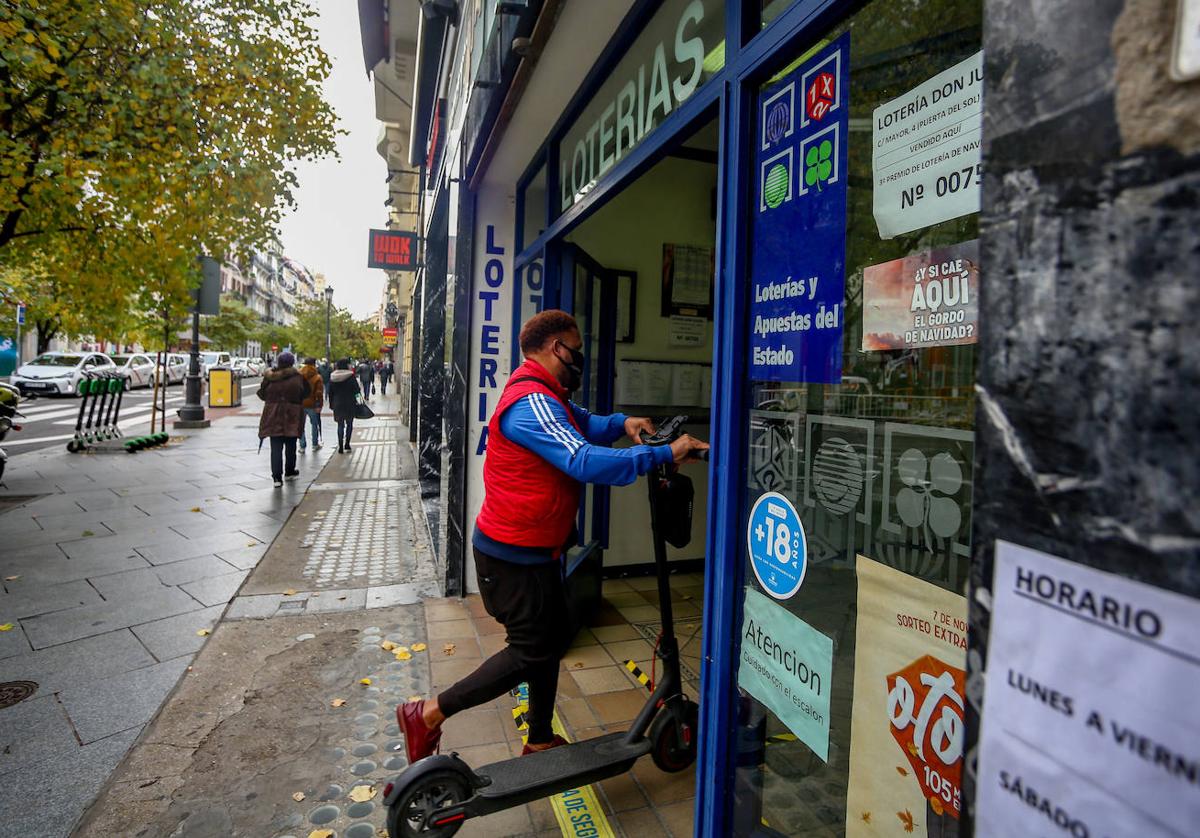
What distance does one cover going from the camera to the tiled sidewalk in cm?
265

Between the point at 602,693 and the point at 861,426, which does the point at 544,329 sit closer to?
the point at 861,426

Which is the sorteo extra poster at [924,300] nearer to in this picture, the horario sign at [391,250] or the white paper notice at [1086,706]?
the white paper notice at [1086,706]

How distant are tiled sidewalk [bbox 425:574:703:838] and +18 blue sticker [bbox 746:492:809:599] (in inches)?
52.3

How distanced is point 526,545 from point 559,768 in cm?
87

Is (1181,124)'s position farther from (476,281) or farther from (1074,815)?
(476,281)

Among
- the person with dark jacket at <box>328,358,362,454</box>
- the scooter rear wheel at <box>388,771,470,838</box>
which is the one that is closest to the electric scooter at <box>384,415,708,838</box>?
the scooter rear wheel at <box>388,771,470,838</box>

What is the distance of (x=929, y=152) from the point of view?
1.43m

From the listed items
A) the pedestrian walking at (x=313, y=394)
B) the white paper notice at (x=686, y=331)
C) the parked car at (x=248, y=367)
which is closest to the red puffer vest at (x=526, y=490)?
the white paper notice at (x=686, y=331)

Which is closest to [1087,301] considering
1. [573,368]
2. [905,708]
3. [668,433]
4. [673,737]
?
[905,708]

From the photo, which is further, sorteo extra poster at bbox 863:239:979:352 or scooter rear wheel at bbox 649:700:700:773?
scooter rear wheel at bbox 649:700:700:773

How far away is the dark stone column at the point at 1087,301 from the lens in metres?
0.53

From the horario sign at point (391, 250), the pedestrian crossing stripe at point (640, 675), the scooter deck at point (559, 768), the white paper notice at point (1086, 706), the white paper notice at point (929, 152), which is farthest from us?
the horario sign at point (391, 250)

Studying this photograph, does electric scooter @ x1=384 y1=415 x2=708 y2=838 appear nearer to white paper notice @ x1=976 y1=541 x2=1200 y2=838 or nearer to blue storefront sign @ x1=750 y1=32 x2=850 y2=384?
blue storefront sign @ x1=750 y1=32 x2=850 y2=384

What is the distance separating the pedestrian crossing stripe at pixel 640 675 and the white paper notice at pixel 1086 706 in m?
3.09
